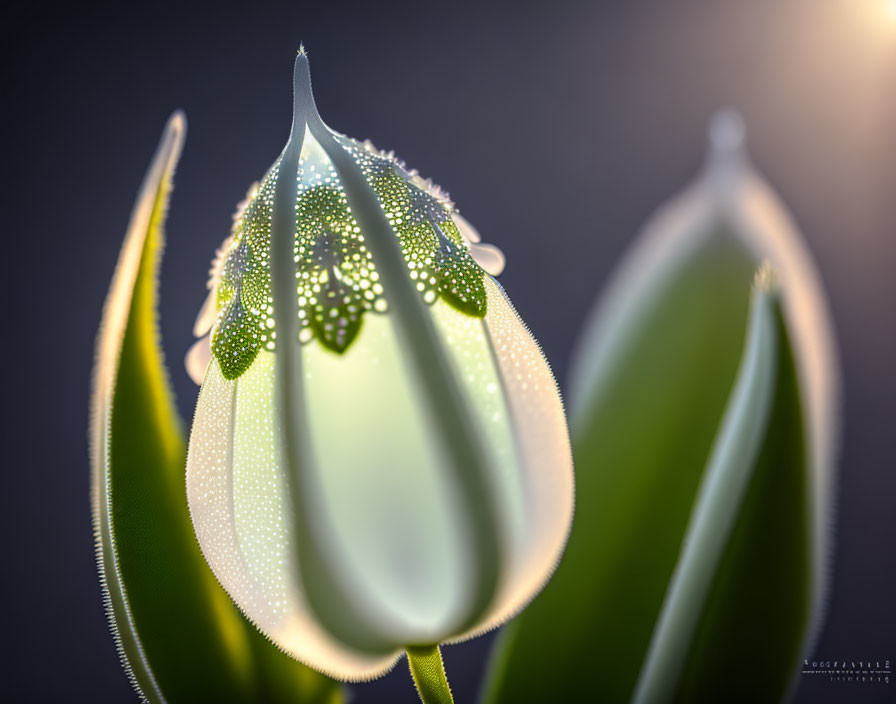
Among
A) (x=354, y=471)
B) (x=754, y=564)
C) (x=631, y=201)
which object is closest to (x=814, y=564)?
(x=754, y=564)

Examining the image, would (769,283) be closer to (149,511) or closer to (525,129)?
(149,511)

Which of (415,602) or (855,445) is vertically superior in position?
(855,445)

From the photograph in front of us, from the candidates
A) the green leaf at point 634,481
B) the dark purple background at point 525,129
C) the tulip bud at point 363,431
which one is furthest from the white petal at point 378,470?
the dark purple background at point 525,129

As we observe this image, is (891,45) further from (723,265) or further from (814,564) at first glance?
(814,564)

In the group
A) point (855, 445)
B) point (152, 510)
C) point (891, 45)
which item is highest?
point (891, 45)

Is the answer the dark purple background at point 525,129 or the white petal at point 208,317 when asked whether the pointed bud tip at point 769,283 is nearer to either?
the white petal at point 208,317

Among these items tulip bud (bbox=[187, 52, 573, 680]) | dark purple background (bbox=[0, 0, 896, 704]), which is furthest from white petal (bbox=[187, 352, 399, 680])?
dark purple background (bbox=[0, 0, 896, 704])

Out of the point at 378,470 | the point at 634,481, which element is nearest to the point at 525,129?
the point at 634,481

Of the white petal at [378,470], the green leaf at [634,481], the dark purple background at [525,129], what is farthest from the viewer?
the dark purple background at [525,129]
